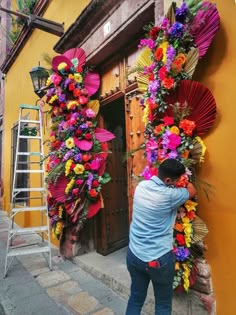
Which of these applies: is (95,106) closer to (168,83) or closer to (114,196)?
(114,196)

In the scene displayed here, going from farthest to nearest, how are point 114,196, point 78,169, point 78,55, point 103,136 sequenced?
point 114,196
point 78,55
point 103,136
point 78,169

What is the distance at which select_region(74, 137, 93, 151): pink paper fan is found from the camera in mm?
3480

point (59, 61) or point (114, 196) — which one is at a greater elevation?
point (59, 61)

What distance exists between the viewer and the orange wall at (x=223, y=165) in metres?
2.01

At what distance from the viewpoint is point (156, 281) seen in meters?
1.75

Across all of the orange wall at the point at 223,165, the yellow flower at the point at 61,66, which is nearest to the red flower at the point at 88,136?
the yellow flower at the point at 61,66

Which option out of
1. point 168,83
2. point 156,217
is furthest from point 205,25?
point 156,217

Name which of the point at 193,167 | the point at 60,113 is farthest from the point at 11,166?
the point at 193,167

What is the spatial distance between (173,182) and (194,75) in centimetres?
104

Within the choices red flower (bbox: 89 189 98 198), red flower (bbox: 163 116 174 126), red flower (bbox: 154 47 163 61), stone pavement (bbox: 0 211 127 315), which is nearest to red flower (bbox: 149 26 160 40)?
red flower (bbox: 154 47 163 61)

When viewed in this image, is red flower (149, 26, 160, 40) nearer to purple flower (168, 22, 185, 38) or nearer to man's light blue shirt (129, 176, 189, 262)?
purple flower (168, 22, 185, 38)

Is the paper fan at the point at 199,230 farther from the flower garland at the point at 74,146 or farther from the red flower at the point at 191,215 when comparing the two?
the flower garland at the point at 74,146

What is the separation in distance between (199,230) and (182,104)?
100 cm

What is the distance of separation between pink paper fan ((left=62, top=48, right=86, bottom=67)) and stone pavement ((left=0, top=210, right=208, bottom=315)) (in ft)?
8.99
